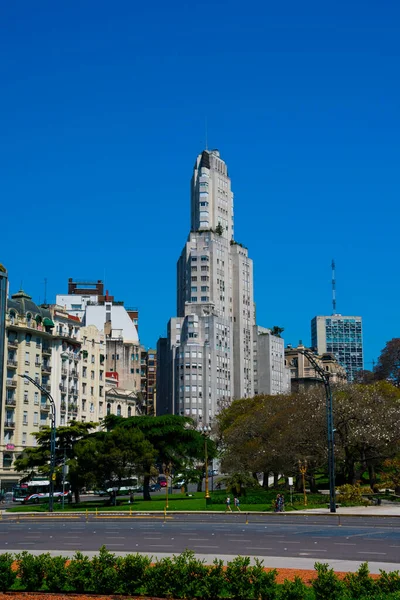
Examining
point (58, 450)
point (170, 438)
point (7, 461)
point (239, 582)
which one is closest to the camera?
point (239, 582)

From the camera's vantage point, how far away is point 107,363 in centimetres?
15625

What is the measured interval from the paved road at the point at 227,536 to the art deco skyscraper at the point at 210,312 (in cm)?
10674

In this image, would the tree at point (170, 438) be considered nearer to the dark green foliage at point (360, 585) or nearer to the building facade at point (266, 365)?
the dark green foliage at point (360, 585)

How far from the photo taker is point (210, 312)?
→ 169250mm

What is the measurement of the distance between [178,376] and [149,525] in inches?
4515

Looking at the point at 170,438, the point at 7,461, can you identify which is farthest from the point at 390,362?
the point at 7,461

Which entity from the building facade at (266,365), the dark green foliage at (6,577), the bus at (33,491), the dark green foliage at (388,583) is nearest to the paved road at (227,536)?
the dark green foliage at (388,583)

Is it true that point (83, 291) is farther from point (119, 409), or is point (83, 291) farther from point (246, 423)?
point (246, 423)

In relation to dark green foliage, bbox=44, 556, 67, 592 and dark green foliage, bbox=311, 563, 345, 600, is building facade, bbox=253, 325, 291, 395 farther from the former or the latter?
dark green foliage, bbox=311, 563, 345, 600

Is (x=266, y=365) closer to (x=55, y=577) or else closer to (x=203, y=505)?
(x=203, y=505)


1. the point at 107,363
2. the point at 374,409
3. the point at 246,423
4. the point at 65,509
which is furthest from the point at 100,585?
the point at 107,363

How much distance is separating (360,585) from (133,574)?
5.82 m

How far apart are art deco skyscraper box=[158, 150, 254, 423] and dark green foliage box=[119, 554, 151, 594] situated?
5445 inches

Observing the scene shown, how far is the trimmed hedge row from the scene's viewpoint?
17.9 meters
